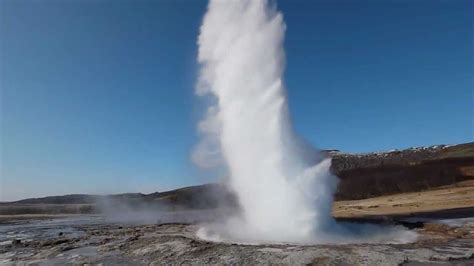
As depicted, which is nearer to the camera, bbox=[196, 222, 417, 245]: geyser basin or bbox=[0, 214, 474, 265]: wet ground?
bbox=[0, 214, 474, 265]: wet ground

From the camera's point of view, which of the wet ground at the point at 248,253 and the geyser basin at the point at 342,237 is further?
the geyser basin at the point at 342,237

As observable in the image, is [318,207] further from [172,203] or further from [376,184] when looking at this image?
[172,203]

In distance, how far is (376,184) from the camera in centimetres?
6562

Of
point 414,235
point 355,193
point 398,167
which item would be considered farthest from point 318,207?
point 398,167

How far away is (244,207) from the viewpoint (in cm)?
2403

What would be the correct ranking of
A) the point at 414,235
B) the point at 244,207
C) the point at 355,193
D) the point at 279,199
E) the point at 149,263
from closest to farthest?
the point at 149,263 < the point at 414,235 < the point at 279,199 < the point at 244,207 < the point at 355,193

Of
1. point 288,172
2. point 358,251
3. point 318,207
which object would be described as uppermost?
point 288,172

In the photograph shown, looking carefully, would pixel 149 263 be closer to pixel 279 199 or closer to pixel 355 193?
pixel 279 199

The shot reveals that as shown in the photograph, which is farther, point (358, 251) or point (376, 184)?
point (376, 184)

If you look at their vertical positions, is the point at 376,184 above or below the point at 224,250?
above

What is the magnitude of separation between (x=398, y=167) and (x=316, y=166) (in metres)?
60.2

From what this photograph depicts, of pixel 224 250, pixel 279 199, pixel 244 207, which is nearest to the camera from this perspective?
pixel 224 250

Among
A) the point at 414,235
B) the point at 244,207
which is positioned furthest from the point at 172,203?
the point at 414,235

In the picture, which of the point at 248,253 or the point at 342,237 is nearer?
the point at 248,253
